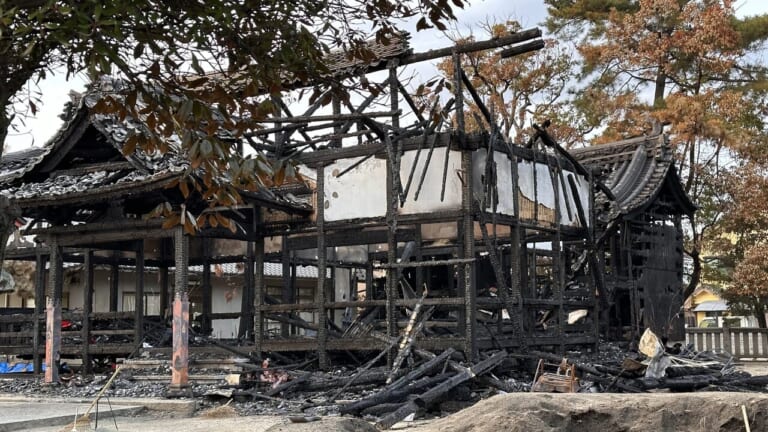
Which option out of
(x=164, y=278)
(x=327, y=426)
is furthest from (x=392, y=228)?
(x=327, y=426)

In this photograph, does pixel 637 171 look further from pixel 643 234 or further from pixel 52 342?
pixel 52 342

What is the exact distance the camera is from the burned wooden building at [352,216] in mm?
14914

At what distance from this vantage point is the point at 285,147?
1716cm

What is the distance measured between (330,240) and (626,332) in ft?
27.6

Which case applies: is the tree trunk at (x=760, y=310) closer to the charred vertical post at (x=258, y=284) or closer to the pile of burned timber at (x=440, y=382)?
the pile of burned timber at (x=440, y=382)

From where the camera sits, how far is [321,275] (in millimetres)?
15953

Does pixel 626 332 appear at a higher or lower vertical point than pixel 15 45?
lower

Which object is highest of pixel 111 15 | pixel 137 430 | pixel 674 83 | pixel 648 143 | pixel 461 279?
pixel 674 83

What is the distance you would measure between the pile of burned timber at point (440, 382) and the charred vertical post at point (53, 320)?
387cm

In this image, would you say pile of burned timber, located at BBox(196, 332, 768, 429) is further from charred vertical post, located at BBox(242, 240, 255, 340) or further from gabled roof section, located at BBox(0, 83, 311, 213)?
charred vertical post, located at BBox(242, 240, 255, 340)

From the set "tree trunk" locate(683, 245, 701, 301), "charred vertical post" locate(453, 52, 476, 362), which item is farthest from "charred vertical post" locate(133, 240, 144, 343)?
"tree trunk" locate(683, 245, 701, 301)

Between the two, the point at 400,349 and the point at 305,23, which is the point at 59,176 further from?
the point at 305,23

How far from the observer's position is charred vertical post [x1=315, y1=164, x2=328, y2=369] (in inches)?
614

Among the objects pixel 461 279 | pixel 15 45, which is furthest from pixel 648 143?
pixel 15 45
